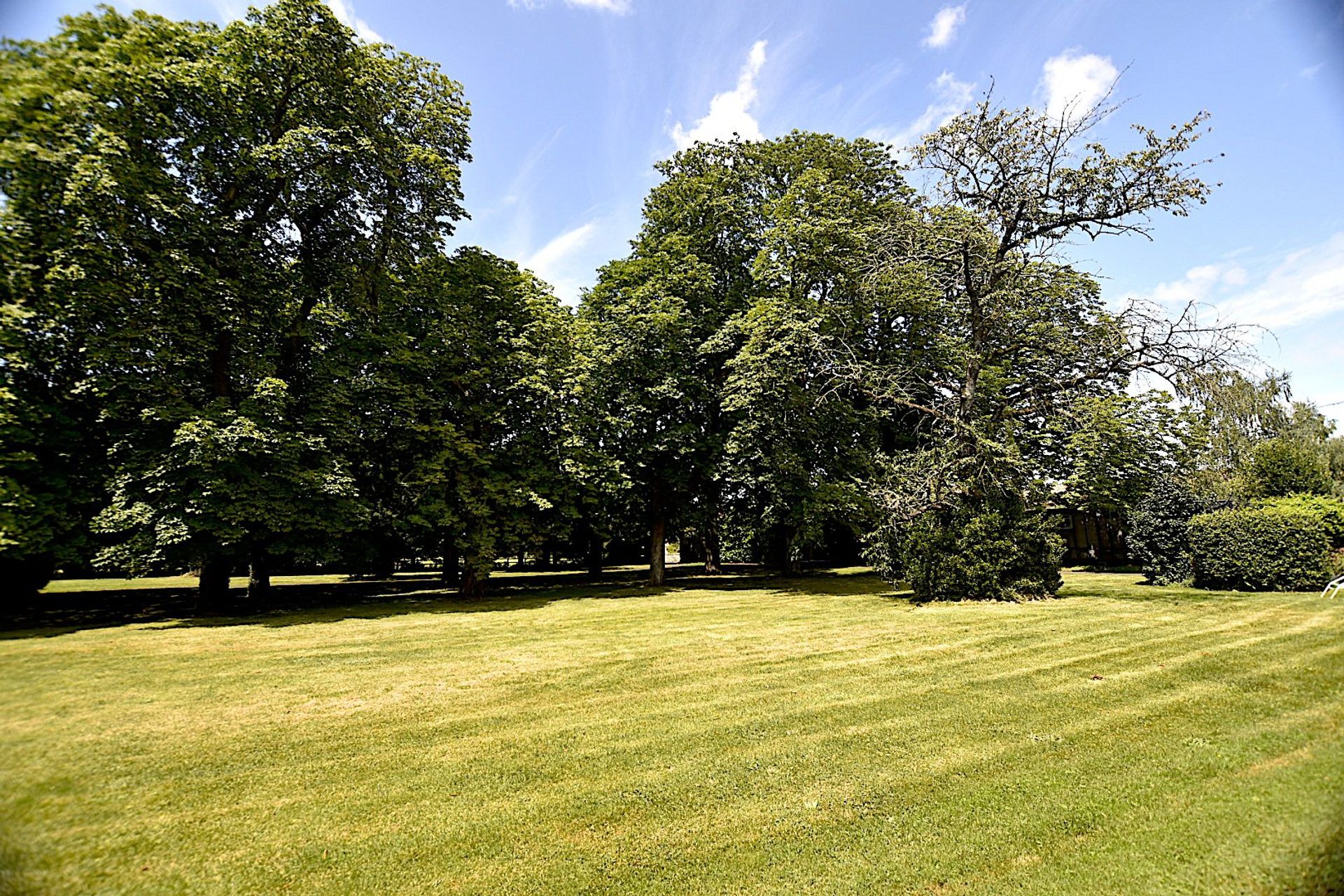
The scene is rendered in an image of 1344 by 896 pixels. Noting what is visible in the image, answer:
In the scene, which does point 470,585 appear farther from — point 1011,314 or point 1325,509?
point 1325,509

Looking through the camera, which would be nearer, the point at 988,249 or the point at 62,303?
the point at 62,303

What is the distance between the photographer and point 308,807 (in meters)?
4.36

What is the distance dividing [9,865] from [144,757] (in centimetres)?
329

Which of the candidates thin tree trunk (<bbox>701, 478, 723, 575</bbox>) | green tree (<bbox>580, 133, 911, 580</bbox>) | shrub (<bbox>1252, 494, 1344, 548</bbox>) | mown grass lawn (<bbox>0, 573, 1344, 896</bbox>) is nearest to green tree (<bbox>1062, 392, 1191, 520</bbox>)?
shrub (<bbox>1252, 494, 1344, 548</bbox>)

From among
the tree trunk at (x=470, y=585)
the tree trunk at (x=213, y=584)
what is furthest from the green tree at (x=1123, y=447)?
the tree trunk at (x=213, y=584)

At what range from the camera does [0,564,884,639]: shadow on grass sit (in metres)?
2.92

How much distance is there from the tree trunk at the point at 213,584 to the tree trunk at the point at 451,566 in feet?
24.2

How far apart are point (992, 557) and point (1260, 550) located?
5.50 m

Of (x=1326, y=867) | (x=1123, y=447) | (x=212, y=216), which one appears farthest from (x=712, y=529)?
(x=1326, y=867)

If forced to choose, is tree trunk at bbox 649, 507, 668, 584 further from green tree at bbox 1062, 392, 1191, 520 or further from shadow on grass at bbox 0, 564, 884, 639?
green tree at bbox 1062, 392, 1191, 520

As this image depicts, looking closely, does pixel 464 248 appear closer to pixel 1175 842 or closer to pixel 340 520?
pixel 340 520

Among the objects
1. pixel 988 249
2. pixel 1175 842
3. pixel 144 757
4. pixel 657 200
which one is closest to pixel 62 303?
pixel 144 757

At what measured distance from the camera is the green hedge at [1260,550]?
12.4 meters

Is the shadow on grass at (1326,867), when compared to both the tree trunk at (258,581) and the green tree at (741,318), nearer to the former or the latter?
the green tree at (741,318)
